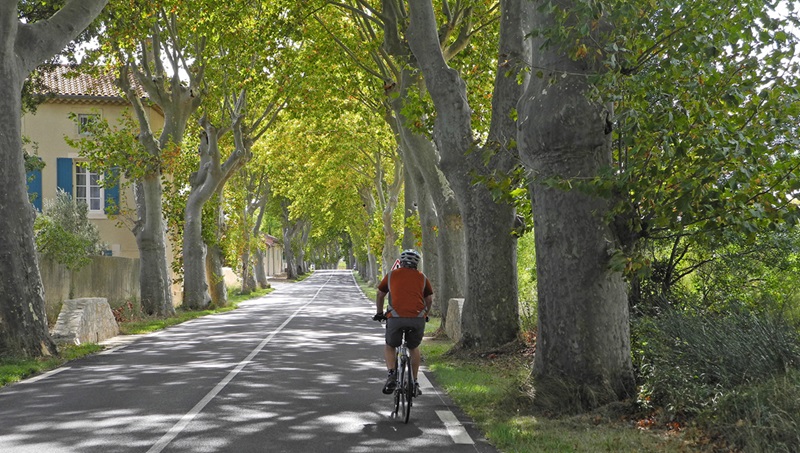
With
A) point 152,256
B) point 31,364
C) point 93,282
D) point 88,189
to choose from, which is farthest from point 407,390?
point 88,189

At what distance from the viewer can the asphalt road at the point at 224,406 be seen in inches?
299

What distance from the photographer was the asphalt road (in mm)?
7590

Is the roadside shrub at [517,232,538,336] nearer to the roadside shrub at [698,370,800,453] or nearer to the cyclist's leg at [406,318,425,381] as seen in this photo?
the cyclist's leg at [406,318,425,381]

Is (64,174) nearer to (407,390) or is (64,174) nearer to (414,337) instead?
(414,337)

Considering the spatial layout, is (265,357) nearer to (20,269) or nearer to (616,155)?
(20,269)

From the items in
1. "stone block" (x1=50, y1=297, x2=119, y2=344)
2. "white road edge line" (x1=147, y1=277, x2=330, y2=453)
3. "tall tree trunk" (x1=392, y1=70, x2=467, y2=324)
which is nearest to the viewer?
"white road edge line" (x1=147, y1=277, x2=330, y2=453)

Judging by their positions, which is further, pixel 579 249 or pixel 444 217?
pixel 444 217

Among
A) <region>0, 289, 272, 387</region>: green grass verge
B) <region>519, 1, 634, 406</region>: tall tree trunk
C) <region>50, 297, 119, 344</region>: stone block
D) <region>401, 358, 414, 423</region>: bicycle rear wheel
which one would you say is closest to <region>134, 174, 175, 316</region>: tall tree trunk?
<region>0, 289, 272, 387</region>: green grass verge

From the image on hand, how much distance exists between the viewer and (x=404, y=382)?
8773 millimetres

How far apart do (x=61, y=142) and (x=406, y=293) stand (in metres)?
31.6

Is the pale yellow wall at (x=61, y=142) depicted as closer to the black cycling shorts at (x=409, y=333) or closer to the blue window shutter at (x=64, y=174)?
the blue window shutter at (x=64, y=174)

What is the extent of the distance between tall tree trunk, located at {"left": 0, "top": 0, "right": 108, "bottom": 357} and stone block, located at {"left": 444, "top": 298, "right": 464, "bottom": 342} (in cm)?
762

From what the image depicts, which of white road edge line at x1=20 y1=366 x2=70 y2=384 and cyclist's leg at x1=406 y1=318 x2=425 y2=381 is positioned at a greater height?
cyclist's leg at x1=406 y1=318 x2=425 y2=381

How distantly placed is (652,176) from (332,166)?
33905 mm
